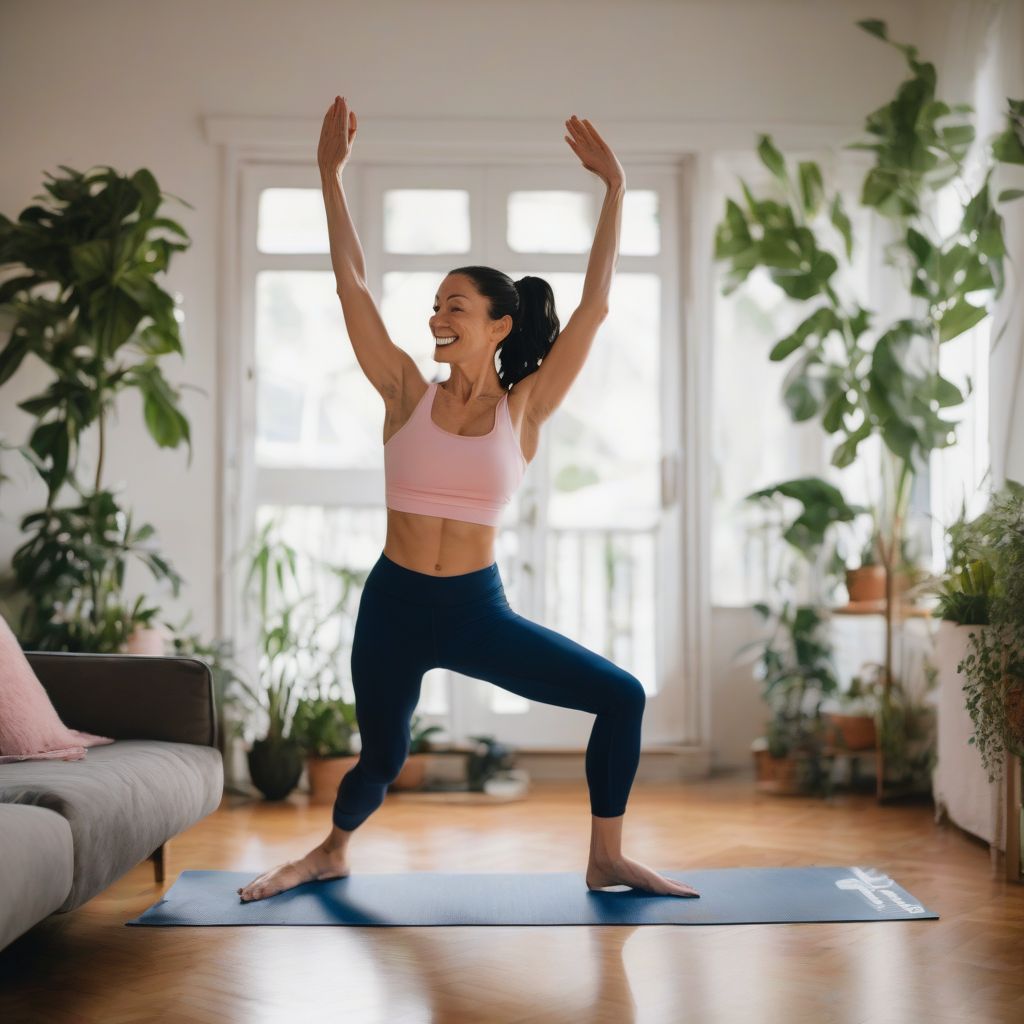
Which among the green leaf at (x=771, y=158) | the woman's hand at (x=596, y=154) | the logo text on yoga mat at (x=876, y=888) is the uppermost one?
the green leaf at (x=771, y=158)

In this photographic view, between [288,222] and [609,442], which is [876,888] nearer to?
[609,442]

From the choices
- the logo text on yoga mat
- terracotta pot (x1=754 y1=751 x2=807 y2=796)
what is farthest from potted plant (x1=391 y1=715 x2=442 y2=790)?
the logo text on yoga mat

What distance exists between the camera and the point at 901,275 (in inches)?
179

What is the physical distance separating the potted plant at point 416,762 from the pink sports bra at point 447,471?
185 centimetres

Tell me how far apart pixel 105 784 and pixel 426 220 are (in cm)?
288

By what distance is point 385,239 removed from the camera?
4.80 meters

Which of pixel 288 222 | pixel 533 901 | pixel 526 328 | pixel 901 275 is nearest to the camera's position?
pixel 533 901

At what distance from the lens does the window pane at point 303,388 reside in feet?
15.7

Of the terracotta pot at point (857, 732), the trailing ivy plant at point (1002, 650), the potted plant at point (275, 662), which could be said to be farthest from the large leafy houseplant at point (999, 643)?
the potted plant at point (275, 662)

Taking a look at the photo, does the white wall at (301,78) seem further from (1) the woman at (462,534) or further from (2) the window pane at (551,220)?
(1) the woman at (462,534)

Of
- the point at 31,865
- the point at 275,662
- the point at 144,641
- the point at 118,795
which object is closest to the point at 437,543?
the point at 118,795

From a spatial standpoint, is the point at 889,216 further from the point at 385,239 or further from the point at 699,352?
the point at 385,239

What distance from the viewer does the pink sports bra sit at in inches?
110

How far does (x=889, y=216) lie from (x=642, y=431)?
3.92ft
